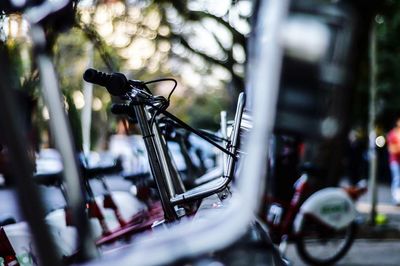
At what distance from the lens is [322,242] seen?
5586 mm

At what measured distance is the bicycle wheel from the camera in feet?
17.5

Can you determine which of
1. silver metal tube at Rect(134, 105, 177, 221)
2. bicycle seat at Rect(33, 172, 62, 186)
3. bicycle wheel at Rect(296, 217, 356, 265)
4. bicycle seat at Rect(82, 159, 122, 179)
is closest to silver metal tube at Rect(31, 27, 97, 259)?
bicycle seat at Rect(33, 172, 62, 186)

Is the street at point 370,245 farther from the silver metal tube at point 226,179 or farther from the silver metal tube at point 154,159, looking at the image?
the silver metal tube at point 226,179

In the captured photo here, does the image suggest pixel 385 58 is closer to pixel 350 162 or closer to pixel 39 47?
pixel 350 162

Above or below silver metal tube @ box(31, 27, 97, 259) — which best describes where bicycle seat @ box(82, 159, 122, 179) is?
below

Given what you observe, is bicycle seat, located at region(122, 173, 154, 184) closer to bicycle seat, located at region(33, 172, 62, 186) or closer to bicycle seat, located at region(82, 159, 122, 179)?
bicycle seat, located at region(82, 159, 122, 179)

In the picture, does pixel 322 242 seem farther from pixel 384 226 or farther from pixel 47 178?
pixel 47 178

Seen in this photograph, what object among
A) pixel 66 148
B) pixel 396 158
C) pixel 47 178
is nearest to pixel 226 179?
pixel 47 178

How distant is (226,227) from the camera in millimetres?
1108

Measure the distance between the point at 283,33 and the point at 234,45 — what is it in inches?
325

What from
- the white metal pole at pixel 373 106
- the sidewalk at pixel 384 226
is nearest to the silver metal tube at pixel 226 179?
the sidewalk at pixel 384 226

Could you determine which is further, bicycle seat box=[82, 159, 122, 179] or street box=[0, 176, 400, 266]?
street box=[0, 176, 400, 266]

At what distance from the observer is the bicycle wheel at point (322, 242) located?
5348 millimetres

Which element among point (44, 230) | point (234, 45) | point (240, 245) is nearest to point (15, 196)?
point (44, 230)
